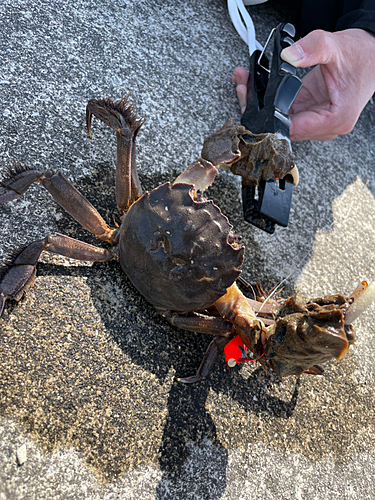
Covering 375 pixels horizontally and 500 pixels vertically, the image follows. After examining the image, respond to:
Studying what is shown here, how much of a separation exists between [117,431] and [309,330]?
82cm

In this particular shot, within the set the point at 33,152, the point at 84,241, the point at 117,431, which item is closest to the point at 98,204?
the point at 84,241

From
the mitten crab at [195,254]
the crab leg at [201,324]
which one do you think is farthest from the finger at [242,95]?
the crab leg at [201,324]

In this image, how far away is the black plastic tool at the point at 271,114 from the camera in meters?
1.95

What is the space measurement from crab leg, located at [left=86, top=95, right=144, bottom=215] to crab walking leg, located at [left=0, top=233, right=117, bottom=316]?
0.95 feet

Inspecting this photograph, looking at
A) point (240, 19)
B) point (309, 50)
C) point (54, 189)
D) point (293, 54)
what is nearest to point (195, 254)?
point (54, 189)

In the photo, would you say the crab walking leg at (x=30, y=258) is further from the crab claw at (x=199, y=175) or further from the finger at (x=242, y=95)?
the finger at (x=242, y=95)

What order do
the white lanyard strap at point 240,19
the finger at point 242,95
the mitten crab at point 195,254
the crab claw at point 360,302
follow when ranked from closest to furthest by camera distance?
the crab claw at point 360,302 < the mitten crab at point 195,254 < the finger at point 242,95 < the white lanyard strap at point 240,19

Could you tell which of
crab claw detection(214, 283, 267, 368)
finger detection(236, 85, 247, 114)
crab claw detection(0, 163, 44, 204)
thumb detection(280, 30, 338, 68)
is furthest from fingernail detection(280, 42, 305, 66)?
crab claw detection(0, 163, 44, 204)

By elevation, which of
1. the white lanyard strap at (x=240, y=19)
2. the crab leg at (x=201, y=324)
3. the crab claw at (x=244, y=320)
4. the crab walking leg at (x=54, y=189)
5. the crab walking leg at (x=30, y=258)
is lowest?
the crab leg at (x=201, y=324)

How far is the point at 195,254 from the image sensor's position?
4.78ft

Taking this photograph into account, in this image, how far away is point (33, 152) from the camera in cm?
181

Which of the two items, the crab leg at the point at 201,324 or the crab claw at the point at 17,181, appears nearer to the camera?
the crab claw at the point at 17,181

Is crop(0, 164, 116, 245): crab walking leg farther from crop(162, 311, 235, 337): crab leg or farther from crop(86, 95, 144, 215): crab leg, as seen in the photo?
crop(162, 311, 235, 337): crab leg

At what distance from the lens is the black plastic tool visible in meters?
1.95
